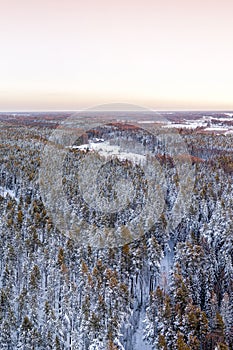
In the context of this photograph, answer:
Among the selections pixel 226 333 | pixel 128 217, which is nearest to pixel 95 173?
pixel 128 217

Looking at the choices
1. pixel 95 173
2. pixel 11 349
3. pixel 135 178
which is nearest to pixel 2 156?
pixel 95 173

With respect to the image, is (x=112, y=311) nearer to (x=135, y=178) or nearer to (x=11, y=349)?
(x=11, y=349)

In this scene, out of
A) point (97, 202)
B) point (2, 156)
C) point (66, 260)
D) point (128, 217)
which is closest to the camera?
point (66, 260)

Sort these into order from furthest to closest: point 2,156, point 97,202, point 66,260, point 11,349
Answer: point 2,156, point 97,202, point 66,260, point 11,349

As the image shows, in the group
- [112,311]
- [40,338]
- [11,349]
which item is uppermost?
[112,311]

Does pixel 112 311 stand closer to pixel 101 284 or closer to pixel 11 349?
pixel 101 284

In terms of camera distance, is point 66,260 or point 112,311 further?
point 66,260

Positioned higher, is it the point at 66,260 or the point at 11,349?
the point at 66,260
